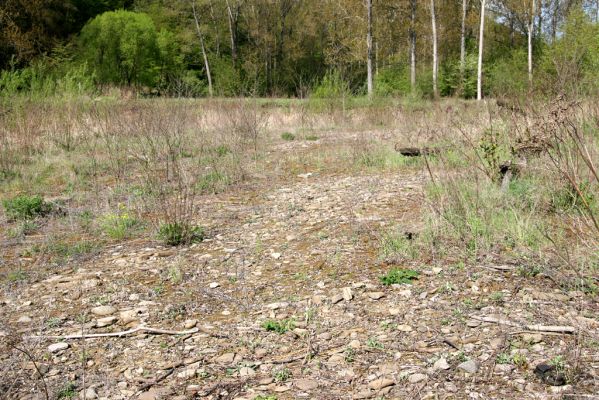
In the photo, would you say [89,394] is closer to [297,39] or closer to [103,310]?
[103,310]

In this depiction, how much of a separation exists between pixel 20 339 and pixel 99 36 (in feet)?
97.6

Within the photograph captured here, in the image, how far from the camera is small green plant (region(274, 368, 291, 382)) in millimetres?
2711

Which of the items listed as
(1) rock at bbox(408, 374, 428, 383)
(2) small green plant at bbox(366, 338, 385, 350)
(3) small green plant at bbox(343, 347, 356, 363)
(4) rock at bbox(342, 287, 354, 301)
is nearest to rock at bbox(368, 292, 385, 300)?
(4) rock at bbox(342, 287, 354, 301)

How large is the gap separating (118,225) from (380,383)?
3.50m

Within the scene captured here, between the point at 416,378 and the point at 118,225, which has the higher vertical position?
the point at 118,225

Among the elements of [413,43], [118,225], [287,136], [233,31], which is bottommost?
[118,225]

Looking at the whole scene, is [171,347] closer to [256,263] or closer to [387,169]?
[256,263]

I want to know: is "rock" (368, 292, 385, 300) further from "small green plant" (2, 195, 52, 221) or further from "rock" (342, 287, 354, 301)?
"small green plant" (2, 195, 52, 221)

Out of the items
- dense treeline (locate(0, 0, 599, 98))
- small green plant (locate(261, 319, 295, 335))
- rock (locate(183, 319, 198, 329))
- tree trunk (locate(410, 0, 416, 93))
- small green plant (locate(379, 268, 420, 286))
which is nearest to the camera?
small green plant (locate(261, 319, 295, 335))

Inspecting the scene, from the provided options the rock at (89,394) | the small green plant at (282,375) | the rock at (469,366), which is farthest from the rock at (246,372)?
the rock at (469,366)

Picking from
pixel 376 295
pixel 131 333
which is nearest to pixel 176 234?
pixel 131 333

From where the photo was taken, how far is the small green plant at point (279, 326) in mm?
3191

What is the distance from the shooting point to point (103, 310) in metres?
3.56

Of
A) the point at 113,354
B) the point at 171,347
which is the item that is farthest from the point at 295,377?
the point at 113,354
